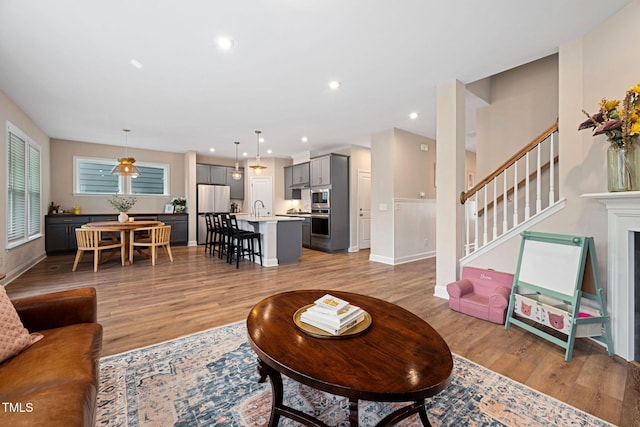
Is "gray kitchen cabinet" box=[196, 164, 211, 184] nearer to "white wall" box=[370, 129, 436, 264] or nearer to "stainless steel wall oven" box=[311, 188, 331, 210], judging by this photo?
"stainless steel wall oven" box=[311, 188, 331, 210]

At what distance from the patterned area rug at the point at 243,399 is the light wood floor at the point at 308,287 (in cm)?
20

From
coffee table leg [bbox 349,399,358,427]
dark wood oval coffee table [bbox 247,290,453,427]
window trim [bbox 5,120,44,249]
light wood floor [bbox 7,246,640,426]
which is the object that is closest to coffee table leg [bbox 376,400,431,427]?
dark wood oval coffee table [bbox 247,290,453,427]

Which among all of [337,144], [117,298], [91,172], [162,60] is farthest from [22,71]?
[337,144]

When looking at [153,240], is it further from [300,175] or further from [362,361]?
[362,361]

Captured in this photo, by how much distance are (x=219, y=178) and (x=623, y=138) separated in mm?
8165

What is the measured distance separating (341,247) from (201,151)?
4721mm

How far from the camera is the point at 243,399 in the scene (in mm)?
1581

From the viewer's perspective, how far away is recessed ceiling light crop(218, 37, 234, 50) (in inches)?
99.1

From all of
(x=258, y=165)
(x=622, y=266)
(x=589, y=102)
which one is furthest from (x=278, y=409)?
(x=258, y=165)

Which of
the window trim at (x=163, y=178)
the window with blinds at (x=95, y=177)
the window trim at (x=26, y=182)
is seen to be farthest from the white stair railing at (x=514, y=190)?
the window with blinds at (x=95, y=177)

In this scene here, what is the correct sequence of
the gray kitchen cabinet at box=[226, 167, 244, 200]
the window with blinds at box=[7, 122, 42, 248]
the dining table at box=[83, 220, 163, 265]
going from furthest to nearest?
the gray kitchen cabinet at box=[226, 167, 244, 200] < the dining table at box=[83, 220, 163, 265] < the window with blinds at box=[7, 122, 42, 248]

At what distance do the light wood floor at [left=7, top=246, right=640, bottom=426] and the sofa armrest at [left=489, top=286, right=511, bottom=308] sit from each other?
0.21 meters

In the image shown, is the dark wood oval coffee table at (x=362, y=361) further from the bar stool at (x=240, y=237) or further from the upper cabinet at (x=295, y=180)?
the upper cabinet at (x=295, y=180)

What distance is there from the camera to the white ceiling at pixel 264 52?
2.16m
